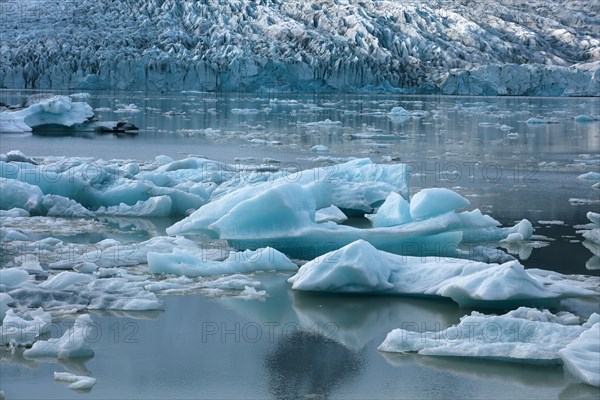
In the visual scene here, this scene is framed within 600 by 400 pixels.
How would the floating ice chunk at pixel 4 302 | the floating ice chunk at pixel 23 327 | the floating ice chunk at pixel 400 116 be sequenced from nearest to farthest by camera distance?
the floating ice chunk at pixel 23 327, the floating ice chunk at pixel 4 302, the floating ice chunk at pixel 400 116

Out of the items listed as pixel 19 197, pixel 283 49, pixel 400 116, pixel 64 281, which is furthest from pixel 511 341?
pixel 283 49

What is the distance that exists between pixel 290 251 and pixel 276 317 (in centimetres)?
167

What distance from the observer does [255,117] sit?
25703mm

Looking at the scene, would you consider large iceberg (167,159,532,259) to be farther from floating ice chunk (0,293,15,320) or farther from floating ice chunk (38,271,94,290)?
floating ice chunk (0,293,15,320)

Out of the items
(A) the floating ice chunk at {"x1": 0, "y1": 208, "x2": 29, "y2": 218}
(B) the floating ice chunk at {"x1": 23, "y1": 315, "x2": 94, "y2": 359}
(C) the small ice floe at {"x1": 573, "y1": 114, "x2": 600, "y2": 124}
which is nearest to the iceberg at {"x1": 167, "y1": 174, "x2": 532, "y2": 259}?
(A) the floating ice chunk at {"x1": 0, "y1": 208, "x2": 29, "y2": 218}

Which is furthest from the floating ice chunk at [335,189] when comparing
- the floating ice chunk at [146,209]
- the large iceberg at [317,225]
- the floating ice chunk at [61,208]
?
the floating ice chunk at [61,208]

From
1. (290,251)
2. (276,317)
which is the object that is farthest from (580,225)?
(276,317)

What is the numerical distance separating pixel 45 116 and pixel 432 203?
15.0 metres

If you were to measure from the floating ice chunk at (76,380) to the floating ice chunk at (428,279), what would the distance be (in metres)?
1.85

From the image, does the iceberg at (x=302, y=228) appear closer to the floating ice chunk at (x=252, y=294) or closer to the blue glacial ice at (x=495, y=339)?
the floating ice chunk at (x=252, y=294)

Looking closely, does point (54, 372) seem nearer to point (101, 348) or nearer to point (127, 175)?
point (101, 348)

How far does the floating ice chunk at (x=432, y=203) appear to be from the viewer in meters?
6.45

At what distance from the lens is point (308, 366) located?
12.7 ft

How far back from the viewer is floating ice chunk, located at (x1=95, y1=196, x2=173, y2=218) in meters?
8.01
